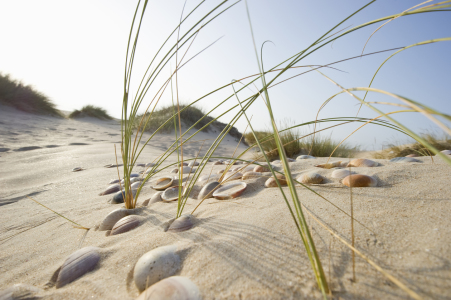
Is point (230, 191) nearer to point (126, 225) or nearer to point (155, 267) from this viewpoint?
point (126, 225)

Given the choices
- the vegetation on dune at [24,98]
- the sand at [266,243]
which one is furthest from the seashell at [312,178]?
the vegetation on dune at [24,98]

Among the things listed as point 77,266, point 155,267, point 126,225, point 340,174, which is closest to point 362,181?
point 340,174

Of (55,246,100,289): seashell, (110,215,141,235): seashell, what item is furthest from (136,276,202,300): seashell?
(110,215,141,235): seashell

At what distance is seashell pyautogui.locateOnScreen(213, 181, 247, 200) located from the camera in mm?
1479

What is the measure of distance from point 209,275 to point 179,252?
177 mm

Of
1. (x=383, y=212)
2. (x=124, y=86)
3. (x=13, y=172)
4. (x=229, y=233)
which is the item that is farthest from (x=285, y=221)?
(x=13, y=172)

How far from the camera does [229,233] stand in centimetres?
92

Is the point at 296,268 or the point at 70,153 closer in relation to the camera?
the point at 296,268

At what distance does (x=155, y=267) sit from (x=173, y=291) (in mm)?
162

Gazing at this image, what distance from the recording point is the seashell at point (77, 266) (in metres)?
0.85

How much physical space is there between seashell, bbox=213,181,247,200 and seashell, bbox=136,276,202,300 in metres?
0.83

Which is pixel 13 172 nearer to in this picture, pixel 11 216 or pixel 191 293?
pixel 11 216

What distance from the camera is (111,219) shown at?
4.42ft

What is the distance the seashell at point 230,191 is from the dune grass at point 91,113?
425 inches
